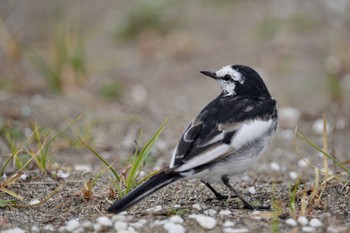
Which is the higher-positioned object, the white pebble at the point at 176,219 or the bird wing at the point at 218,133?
the bird wing at the point at 218,133

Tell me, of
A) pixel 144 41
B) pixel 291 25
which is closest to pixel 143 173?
pixel 144 41

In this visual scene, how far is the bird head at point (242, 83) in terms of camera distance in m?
5.25

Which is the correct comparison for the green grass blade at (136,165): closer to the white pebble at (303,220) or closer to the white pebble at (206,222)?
the white pebble at (206,222)

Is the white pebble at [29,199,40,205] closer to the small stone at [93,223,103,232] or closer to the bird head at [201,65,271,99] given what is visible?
the small stone at [93,223,103,232]

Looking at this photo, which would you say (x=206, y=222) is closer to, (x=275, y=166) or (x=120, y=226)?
(x=120, y=226)

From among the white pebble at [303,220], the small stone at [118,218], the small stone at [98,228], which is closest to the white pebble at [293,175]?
the white pebble at [303,220]

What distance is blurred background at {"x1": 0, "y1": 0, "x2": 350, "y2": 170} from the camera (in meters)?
7.35

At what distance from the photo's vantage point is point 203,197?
5102 millimetres

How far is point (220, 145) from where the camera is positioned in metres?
4.54

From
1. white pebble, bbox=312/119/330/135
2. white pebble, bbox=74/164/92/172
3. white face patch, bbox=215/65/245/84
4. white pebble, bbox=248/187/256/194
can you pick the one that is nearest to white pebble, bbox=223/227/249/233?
white pebble, bbox=248/187/256/194

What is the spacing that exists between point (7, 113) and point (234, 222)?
381cm

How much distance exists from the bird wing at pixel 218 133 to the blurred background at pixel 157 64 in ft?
5.89

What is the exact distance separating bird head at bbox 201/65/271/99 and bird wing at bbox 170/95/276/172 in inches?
10.9

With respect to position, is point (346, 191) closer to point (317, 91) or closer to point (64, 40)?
point (317, 91)
